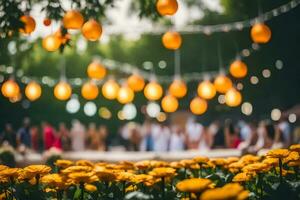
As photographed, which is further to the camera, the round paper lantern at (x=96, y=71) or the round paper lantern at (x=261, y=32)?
the round paper lantern at (x=96, y=71)

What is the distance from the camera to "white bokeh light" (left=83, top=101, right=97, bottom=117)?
88.5 ft

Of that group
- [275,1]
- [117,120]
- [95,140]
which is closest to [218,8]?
[275,1]

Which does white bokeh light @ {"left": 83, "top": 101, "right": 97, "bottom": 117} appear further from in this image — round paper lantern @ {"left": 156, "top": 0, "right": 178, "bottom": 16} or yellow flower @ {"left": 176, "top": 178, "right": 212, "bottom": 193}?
yellow flower @ {"left": 176, "top": 178, "right": 212, "bottom": 193}

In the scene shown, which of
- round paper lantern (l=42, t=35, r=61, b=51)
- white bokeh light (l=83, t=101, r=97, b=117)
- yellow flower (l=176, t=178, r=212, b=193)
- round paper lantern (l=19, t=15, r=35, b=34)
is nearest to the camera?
yellow flower (l=176, t=178, r=212, b=193)

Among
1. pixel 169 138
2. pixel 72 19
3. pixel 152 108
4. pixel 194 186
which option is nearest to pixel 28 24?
pixel 72 19

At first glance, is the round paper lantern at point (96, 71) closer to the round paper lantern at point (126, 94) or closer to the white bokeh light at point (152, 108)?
the round paper lantern at point (126, 94)

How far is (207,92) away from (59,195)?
24.2 ft

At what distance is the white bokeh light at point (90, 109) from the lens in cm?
2697

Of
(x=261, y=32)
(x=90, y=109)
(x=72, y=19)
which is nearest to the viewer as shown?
(x=72, y=19)

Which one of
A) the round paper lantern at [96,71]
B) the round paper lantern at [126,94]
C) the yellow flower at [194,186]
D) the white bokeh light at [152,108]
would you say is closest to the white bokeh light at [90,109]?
the white bokeh light at [152,108]

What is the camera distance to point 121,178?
2705mm

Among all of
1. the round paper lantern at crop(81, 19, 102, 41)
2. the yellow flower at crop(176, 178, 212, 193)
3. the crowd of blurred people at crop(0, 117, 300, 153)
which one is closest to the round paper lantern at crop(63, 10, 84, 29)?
the round paper lantern at crop(81, 19, 102, 41)

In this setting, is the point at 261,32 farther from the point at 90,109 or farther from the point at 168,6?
the point at 90,109

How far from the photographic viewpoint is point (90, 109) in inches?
1075
